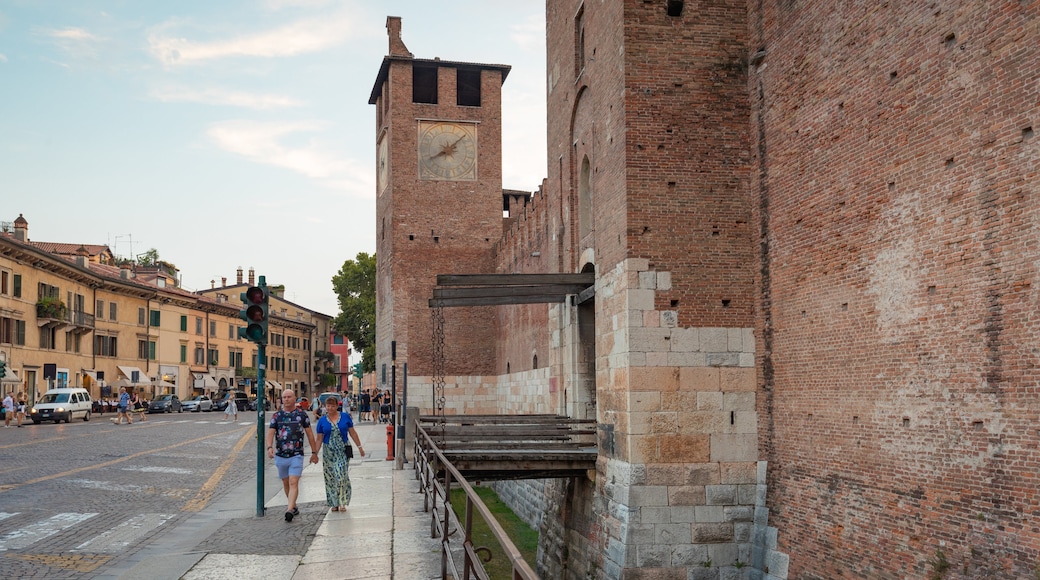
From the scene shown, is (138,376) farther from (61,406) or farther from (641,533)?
(641,533)

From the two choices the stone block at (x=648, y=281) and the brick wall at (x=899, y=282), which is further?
the stone block at (x=648, y=281)

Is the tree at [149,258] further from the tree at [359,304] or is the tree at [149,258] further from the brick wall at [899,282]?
the brick wall at [899,282]

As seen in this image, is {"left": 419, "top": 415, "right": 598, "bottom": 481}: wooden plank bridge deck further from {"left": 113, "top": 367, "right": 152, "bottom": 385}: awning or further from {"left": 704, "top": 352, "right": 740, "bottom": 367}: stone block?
{"left": 113, "top": 367, "right": 152, "bottom": 385}: awning

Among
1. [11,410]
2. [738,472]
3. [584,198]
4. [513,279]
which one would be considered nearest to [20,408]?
[11,410]

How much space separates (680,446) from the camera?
12.2m

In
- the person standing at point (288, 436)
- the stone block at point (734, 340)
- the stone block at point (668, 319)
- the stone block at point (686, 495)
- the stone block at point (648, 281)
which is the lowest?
the stone block at point (686, 495)

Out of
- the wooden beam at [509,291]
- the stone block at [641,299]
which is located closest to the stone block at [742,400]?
the stone block at [641,299]

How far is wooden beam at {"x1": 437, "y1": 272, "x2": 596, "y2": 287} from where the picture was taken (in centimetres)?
1380

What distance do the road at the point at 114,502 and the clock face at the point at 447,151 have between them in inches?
505

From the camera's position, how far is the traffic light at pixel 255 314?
11239mm

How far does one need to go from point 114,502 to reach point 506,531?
311 inches

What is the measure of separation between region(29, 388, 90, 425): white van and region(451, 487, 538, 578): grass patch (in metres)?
20.6

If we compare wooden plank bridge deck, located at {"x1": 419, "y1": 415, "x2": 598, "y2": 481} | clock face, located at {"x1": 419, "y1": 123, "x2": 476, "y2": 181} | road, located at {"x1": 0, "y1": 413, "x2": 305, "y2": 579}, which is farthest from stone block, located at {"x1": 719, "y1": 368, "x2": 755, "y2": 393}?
clock face, located at {"x1": 419, "y1": 123, "x2": 476, "y2": 181}

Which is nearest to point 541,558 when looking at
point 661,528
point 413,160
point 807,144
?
point 661,528
